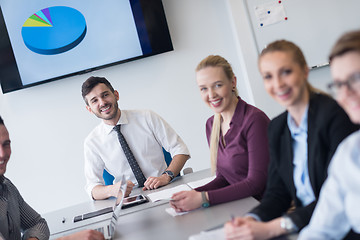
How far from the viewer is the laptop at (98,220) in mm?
1937

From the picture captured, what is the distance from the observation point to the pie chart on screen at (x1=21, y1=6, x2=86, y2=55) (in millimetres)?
3930

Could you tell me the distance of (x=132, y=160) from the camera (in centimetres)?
305

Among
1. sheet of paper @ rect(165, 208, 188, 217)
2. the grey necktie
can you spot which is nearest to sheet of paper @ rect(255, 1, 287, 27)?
the grey necktie

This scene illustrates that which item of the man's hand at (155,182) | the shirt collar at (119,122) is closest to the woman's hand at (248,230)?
the man's hand at (155,182)

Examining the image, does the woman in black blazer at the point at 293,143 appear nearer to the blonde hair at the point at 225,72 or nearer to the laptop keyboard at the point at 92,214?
the blonde hair at the point at 225,72

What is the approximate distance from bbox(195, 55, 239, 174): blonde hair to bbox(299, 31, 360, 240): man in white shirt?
1.01 m

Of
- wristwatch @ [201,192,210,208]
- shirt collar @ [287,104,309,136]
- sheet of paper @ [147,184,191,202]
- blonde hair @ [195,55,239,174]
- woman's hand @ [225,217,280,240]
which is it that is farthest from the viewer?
sheet of paper @ [147,184,191,202]

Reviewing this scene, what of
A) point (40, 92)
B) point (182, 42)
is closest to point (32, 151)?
point (40, 92)

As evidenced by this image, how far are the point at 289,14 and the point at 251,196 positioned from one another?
2.56 meters

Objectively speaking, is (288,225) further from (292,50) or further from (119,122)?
(119,122)

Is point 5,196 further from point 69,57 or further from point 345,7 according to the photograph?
point 345,7

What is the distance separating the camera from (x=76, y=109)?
407cm

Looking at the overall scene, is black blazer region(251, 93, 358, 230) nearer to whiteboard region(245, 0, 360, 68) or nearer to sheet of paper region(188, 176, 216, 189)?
sheet of paper region(188, 176, 216, 189)

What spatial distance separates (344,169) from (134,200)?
1.53 metres
